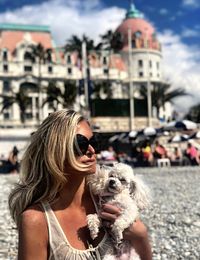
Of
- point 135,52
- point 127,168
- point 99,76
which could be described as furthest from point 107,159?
point 135,52

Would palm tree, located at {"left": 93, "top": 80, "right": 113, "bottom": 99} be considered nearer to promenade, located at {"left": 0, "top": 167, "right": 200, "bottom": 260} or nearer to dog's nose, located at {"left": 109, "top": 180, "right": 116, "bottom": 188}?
promenade, located at {"left": 0, "top": 167, "right": 200, "bottom": 260}

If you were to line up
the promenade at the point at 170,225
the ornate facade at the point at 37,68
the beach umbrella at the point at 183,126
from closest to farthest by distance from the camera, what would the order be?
1. the promenade at the point at 170,225
2. the beach umbrella at the point at 183,126
3. the ornate facade at the point at 37,68

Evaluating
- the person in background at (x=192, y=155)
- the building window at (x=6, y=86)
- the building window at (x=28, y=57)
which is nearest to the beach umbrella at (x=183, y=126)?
the person in background at (x=192, y=155)

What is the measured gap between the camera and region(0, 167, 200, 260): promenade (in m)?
6.54

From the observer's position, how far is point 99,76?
9044cm

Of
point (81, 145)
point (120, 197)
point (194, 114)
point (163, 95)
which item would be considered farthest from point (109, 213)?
point (194, 114)

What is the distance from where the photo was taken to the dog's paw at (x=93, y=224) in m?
2.25

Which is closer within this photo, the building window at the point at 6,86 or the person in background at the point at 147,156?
the person in background at the point at 147,156

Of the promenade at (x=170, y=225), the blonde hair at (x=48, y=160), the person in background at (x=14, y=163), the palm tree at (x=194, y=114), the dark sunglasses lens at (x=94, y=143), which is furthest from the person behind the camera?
the palm tree at (x=194, y=114)

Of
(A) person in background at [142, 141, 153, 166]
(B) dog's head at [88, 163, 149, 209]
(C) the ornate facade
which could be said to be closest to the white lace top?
(B) dog's head at [88, 163, 149, 209]

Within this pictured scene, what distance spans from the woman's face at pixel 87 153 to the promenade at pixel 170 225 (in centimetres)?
89

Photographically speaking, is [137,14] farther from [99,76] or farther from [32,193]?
Answer: [32,193]

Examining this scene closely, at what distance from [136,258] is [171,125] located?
2353cm

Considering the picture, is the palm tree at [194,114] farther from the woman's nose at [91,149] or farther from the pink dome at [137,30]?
the woman's nose at [91,149]
